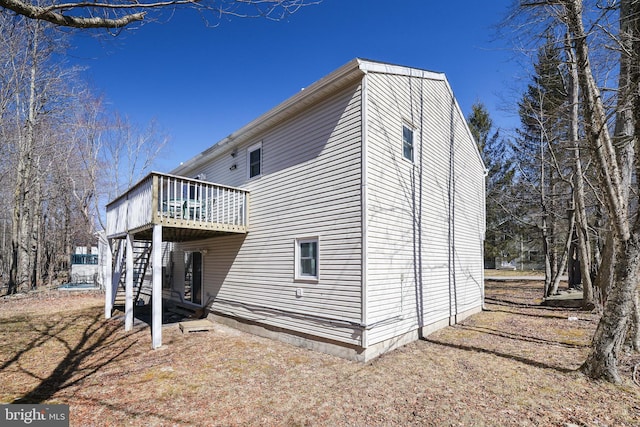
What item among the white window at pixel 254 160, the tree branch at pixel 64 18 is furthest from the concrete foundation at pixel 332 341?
the tree branch at pixel 64 18

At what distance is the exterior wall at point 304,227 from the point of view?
6691mm

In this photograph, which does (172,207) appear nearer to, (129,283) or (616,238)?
(129,283)

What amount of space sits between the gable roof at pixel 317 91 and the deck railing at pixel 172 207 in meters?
1.72

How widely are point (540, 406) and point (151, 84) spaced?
1720 cm

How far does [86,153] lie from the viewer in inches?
854

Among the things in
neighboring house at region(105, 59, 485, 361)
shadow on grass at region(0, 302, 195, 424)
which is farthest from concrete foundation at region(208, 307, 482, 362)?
shadow on grass at region(0, 302, 195, 424)

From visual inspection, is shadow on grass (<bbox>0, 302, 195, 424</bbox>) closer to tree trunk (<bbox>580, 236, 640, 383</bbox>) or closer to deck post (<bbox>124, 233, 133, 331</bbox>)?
deck post (<bbox>124, 233, 133, 331</bbox>)

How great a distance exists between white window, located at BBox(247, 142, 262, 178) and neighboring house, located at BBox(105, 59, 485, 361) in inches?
2.1

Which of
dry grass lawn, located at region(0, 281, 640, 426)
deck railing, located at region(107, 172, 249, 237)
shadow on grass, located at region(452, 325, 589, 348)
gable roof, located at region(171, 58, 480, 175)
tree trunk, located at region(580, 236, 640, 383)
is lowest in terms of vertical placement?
shadow on grass, located at region(452, 325, 589, 348)

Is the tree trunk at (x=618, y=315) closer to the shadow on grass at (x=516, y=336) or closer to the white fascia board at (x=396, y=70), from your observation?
the shadow on grass at (x=516, y=336)

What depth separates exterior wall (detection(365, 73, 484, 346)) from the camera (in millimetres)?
6809

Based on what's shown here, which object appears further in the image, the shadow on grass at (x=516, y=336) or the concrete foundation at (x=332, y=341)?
the shadow on grass at (x=516, y=336)

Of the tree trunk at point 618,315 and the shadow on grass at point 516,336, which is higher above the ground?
the tree trunk at point 618,315

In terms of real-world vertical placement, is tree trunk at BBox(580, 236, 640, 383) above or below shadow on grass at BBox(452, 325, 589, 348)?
above
